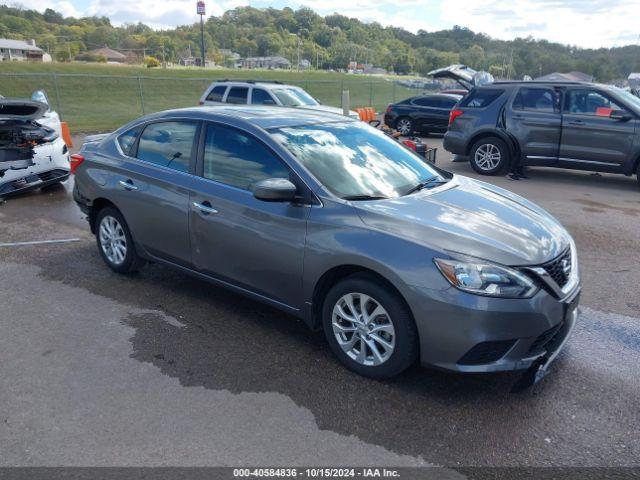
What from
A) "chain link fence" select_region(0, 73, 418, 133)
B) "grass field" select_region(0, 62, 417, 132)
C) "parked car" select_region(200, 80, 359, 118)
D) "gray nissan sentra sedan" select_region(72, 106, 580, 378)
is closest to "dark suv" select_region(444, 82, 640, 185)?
"parked car" select_region(200, 80, 359, 118)

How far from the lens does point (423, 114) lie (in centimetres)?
1812

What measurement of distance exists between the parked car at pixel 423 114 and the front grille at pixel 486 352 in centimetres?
1541

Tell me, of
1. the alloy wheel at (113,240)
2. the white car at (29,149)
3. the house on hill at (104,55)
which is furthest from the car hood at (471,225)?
the house on hill at (104,55)

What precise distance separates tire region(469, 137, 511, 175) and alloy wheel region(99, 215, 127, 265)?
787 cm

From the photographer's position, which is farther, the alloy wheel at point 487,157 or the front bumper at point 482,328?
the alloy wheel at point 487,157

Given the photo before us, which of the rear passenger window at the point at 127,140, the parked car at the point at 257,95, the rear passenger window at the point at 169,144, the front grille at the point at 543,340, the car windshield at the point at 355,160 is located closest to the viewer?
the front grille at the point at 543,340

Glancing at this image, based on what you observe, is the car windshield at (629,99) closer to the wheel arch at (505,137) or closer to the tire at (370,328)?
the wheel arch at (505,137)

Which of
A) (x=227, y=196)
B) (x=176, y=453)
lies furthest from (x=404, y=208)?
(x=176, y=453)

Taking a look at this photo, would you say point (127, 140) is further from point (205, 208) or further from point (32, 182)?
point (32, 182)

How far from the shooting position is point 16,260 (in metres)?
5.85

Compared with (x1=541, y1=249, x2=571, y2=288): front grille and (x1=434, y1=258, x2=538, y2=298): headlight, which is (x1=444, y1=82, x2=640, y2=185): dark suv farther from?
(x1=434, y1=258, x2=538, y2=298): headlight

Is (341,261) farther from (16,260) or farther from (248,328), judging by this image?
(16,260)

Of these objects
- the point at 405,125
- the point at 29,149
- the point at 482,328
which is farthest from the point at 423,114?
the point at 482,328

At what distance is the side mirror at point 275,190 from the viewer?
11.9 ft
